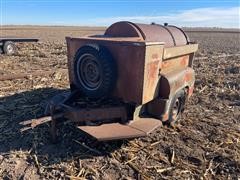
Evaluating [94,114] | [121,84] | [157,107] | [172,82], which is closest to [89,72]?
[121,84]

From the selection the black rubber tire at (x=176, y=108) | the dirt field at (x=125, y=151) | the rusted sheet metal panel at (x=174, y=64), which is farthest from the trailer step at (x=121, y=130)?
the rusted sheet metal panel at (x=174, y=64)

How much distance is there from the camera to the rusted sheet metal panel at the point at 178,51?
4324 millimetres

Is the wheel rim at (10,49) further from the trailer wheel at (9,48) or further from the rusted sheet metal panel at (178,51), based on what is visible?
the rusted sheet metal panel at (178,51)

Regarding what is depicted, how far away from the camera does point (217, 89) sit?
7.45 meters

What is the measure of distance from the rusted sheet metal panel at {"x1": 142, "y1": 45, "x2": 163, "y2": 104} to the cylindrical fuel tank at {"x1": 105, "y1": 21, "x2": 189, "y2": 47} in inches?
17.7

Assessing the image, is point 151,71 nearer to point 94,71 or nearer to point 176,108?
point 94,71

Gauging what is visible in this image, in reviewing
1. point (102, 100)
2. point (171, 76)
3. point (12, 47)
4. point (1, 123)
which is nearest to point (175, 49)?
point (171, 76)

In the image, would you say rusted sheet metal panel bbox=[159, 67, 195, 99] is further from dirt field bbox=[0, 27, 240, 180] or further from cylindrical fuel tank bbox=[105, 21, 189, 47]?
dirt field bbox=[0, 27, 240, 180]

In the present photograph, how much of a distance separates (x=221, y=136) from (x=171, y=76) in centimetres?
135

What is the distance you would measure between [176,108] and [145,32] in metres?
1.59

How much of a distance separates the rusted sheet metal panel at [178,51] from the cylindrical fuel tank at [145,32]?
16 centimetres

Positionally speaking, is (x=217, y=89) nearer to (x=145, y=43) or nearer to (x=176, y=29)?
(x=176, y=29)

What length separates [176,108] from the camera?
204 inches

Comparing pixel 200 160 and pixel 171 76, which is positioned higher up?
pixel 171 76
